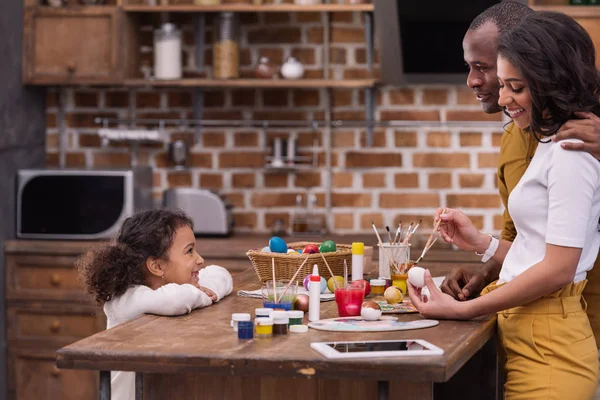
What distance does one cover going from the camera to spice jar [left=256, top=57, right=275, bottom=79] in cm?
457

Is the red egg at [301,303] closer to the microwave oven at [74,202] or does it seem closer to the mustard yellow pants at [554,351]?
the mustard yellow pants at [554,351]

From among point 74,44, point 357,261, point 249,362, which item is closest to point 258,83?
point 74,44

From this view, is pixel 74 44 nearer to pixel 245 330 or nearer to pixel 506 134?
pixel 506 134

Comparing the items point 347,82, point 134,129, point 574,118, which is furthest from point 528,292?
point 134,129

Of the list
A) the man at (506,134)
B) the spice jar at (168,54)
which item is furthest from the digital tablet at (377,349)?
the spice jar at (168,54)

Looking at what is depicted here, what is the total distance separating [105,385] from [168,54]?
284 cm

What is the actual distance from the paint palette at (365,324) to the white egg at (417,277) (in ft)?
0.68

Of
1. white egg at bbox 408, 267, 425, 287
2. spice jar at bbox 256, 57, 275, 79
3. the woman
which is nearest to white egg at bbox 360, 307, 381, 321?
the woman

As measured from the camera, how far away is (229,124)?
15.9 feet

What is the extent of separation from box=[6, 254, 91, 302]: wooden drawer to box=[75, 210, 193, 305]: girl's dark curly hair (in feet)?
5.84

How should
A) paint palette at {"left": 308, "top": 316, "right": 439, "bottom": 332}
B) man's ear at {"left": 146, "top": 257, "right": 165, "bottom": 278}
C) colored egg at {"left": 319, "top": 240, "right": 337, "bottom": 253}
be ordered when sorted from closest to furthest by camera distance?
paint palette at {"left": 308, "top": 316, "right": 439, "bottom": 332}, man's ear at {"left": 146, "top": 257, "right": 165, "bottom": 278}, colored egg at {"left": 319, "top": 240, "right": 337, "bottom": 253}

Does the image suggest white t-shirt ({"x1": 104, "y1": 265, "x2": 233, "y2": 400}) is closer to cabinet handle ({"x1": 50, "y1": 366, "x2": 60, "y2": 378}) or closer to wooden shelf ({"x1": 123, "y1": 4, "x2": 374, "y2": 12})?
cabinet handle ({"x1": 50, "y1": 366, "x2": 60, "y2": 378})

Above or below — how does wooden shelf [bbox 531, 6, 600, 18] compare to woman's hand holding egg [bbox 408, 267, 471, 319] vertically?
above

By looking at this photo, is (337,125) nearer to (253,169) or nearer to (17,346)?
(253,169)
